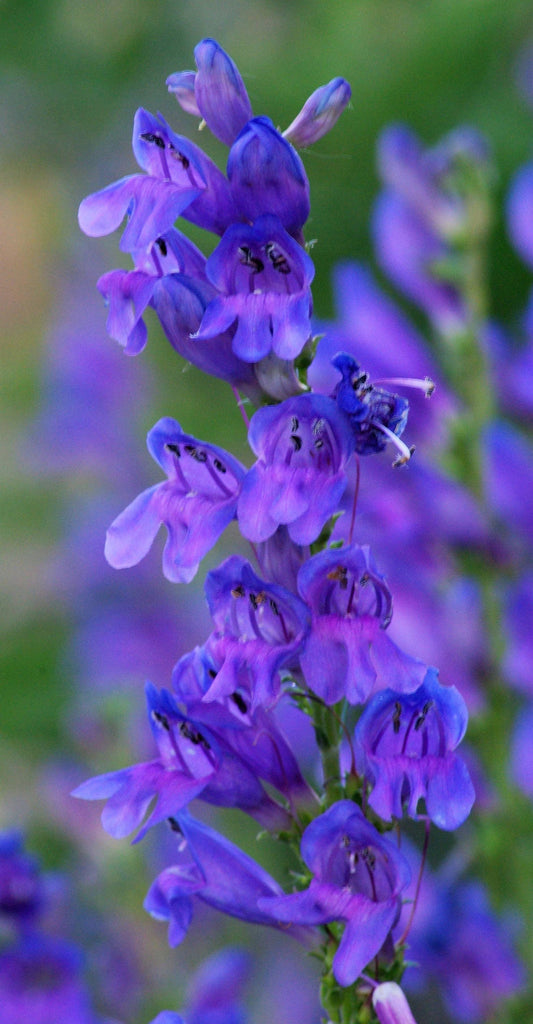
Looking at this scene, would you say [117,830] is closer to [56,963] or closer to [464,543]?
[56,963]

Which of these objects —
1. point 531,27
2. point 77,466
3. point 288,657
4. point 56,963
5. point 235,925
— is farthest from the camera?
point 531,27

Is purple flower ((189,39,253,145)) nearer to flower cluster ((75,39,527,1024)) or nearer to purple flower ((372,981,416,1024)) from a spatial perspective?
flower cluster ((75,39,527,1024))

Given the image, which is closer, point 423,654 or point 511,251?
point 423,654

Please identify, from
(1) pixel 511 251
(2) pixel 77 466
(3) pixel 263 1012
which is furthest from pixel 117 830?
(1) pixel 511 251

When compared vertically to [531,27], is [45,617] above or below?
below

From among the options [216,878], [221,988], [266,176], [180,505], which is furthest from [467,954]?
[266,176]

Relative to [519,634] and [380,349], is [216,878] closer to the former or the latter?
[519,634]

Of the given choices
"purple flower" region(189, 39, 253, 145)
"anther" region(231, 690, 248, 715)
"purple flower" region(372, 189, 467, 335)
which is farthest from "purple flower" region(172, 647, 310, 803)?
"purple flower" region(372, 189, 467, 335)
